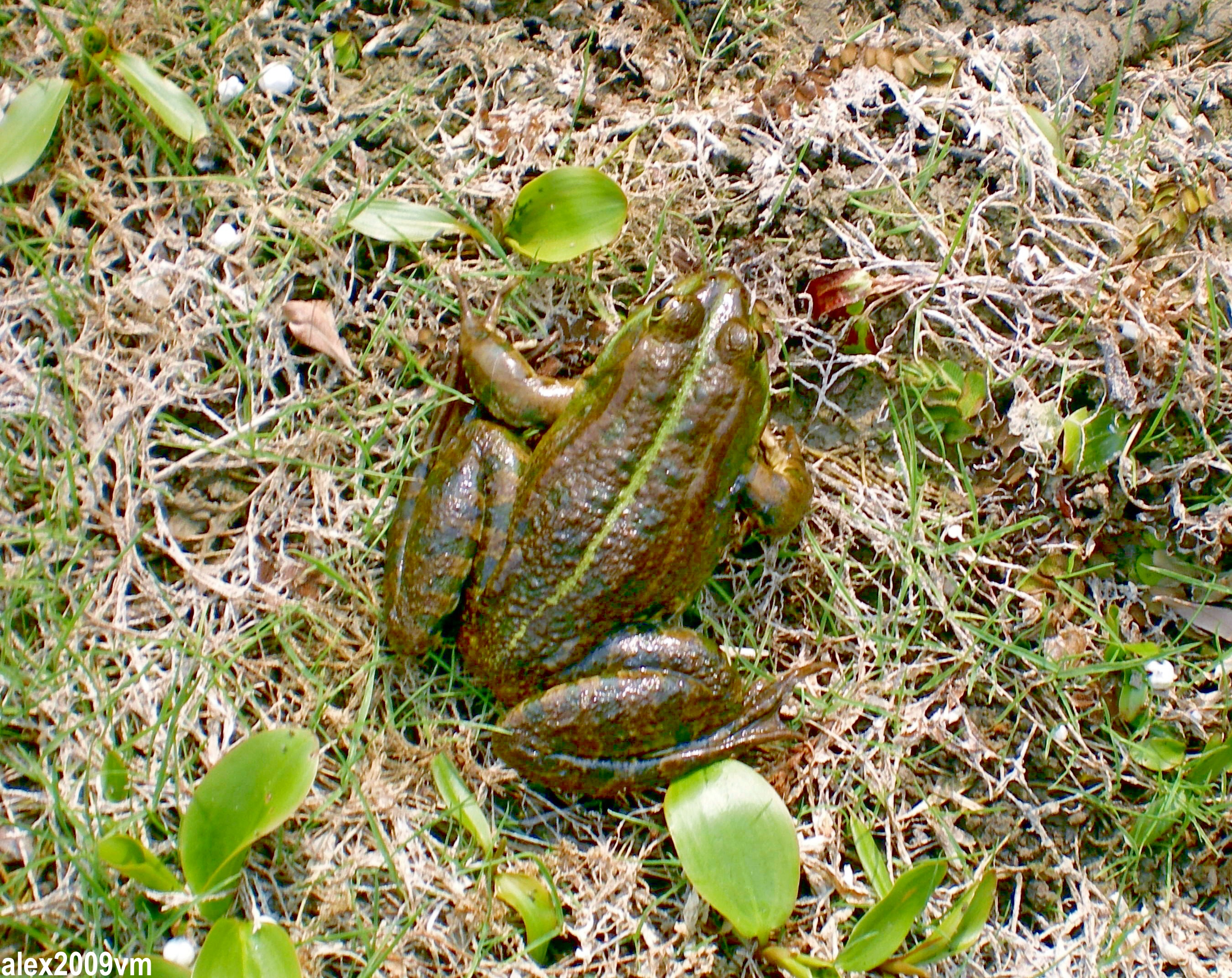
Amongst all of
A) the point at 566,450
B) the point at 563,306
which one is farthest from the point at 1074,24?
the point at 566,450

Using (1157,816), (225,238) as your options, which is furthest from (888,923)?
(225,238)

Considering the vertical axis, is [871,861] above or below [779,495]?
below

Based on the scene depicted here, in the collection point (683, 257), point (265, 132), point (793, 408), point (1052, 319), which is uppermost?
point (265, 132)

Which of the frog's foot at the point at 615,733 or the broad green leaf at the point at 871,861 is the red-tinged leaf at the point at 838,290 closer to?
the frog's foot at the point at 615,733

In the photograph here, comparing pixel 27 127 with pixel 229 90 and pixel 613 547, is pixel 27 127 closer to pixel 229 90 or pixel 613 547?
pixel 229 90

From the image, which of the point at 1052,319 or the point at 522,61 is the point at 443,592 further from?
the point at 1052,319

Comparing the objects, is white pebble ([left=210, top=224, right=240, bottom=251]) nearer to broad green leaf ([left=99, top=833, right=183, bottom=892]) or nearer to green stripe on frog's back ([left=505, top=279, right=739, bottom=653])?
green stripe on frog's back ([left=505, top=279, right=739, bottom=653])
